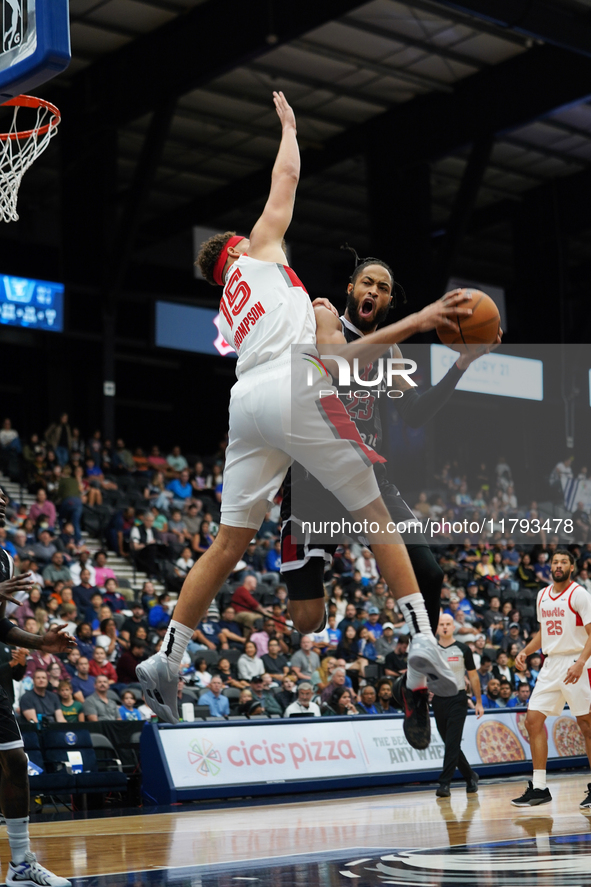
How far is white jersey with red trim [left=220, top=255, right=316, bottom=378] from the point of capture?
4.58 m

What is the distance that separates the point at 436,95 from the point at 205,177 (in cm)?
613

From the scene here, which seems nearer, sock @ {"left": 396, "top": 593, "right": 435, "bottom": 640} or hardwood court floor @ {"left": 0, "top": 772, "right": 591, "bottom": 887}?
sock @ {"left": 396, "top": 593, "right": 435, "bottom": 640}

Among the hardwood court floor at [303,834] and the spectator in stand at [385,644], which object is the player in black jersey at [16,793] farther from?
the spectator in stand at [385,644]

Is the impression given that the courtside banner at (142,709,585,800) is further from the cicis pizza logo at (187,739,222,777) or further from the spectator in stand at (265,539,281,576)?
the spectator in stand at (265,539,281,576)

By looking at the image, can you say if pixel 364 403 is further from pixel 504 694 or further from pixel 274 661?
pixel 504 694

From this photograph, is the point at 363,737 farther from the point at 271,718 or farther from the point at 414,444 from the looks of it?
the point at 414,444

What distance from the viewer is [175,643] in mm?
4758

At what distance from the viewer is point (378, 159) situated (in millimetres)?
21969

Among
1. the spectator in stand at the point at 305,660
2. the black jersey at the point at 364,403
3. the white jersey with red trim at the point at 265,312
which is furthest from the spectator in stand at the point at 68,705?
the white jersey with red trim at the point at 265,312

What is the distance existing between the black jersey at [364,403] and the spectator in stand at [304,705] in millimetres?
8035

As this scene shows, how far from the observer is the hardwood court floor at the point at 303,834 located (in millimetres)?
6223

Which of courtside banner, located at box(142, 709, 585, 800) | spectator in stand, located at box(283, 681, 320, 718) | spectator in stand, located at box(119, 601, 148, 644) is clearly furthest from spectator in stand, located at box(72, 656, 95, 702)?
spectator in stand, located at box(283, 681, 320, 718)

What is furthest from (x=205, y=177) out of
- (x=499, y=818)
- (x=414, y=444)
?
(x=499, y=818)

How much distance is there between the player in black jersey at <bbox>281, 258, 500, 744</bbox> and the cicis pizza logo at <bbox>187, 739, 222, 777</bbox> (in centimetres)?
636
